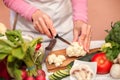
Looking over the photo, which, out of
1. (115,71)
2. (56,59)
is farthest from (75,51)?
(115,71)

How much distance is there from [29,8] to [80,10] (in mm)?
246

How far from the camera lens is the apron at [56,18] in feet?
4.24

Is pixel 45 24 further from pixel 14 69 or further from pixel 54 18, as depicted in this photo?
pixel 14 69

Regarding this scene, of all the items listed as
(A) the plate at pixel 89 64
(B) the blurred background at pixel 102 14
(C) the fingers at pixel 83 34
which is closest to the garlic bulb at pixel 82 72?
(A) the plate at pixel 89 64

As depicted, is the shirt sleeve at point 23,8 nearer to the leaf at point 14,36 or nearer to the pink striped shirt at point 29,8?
the pink striped shirt at point 29,8

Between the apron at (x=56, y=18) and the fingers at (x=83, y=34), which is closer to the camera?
the fingers at (x=83, y=34)

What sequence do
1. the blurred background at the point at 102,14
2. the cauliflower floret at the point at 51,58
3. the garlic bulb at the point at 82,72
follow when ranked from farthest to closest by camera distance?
1. the blurred background at the point at 102,14
2. the cauliflower floret at the point at 51,58
3. the garlic bulb at the point at 82,72

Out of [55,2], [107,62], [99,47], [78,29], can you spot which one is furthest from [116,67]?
[55,2]

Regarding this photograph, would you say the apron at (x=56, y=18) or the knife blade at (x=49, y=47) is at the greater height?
the apron at (x=56, y=18)

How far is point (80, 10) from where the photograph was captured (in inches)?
48.7

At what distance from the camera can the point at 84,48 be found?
1115 mm

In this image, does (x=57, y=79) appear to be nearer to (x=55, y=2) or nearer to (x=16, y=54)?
(x=16, y=54)

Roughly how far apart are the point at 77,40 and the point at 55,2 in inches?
10.0

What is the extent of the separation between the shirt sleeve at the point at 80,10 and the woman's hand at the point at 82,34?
0.03 meters
